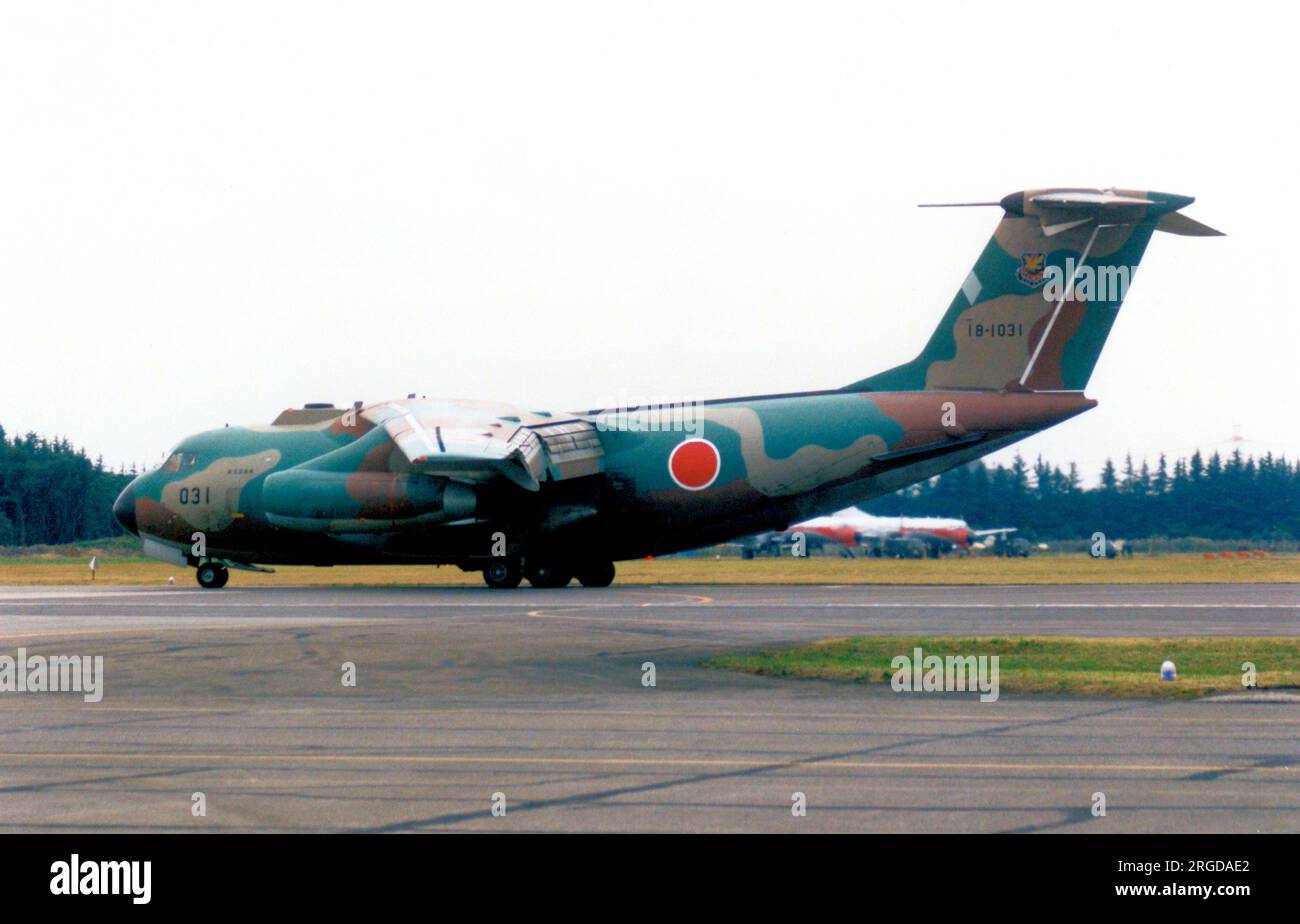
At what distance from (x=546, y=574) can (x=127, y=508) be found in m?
11.9

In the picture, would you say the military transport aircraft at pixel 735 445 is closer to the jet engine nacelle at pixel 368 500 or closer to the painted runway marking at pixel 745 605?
the jet engine nacelle at pixel 368 500

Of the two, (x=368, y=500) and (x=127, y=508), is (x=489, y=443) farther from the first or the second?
(x=127, y=508)

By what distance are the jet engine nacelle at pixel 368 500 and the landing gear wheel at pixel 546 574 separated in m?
2.40

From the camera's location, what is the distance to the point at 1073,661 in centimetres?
1830

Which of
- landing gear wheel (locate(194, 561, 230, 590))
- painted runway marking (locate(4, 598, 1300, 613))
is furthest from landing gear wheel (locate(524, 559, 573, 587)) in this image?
landing gear wheel (locate(194, 561, 230, 590))

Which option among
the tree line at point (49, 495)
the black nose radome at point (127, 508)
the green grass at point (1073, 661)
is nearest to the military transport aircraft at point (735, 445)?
the black nose radome at point (127, 508)

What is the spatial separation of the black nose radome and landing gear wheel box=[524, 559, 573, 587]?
11.2m

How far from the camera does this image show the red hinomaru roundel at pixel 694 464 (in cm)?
3638

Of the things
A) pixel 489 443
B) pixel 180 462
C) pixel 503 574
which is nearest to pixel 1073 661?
pixel 489 443

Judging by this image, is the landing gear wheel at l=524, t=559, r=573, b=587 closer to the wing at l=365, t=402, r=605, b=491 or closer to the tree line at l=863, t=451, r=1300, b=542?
the wing at l=365, t=402, r=605, b=491

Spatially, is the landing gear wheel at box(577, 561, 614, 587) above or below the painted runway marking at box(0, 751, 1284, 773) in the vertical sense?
above

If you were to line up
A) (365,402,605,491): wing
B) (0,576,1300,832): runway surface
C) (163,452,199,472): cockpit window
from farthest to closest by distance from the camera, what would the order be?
1. (163,452,199,472): cockpit window
2. (365,402,605,491): wing
3. (0,576,1300,832): runway surface

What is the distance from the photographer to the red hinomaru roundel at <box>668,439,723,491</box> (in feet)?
119
